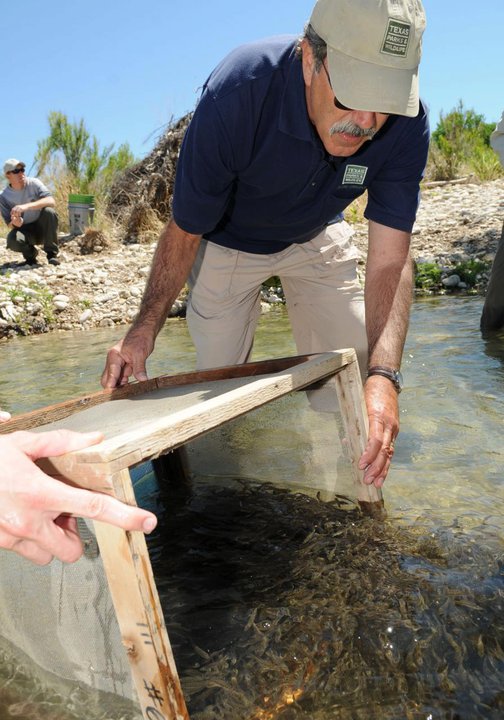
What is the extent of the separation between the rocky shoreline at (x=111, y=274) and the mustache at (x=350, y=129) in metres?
5.79

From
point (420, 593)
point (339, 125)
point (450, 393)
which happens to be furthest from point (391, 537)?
point (450, 393)

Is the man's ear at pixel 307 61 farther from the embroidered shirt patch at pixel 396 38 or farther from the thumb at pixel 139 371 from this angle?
the thumb at pixel 139 371

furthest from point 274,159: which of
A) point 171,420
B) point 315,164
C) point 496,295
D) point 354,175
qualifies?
point 496,295

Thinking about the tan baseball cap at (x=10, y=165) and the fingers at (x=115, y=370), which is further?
the tan baseball cap at (x=10, y=165)

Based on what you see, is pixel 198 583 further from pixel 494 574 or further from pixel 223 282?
pixel 223 282

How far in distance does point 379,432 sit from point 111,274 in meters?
7.74

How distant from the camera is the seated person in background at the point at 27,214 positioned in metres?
9.45

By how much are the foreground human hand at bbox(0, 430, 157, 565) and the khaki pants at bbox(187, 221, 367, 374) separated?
A: 2.13m

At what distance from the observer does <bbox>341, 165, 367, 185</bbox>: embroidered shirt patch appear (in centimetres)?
258

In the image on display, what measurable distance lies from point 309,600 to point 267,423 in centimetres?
172

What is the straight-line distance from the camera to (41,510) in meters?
1.06

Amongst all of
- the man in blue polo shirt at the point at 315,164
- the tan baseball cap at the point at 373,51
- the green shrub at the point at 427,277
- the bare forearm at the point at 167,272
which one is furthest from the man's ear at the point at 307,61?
the green shrub at the point at 427,277

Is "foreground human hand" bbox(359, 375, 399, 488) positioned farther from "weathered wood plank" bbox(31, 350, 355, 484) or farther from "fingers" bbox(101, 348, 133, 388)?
"fingers" bbox(101, 348, 133, 388)

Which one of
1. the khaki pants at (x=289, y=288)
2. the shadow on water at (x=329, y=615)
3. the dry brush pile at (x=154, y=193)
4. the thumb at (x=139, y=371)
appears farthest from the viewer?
the dry brush pile at (x=154, y=193)
